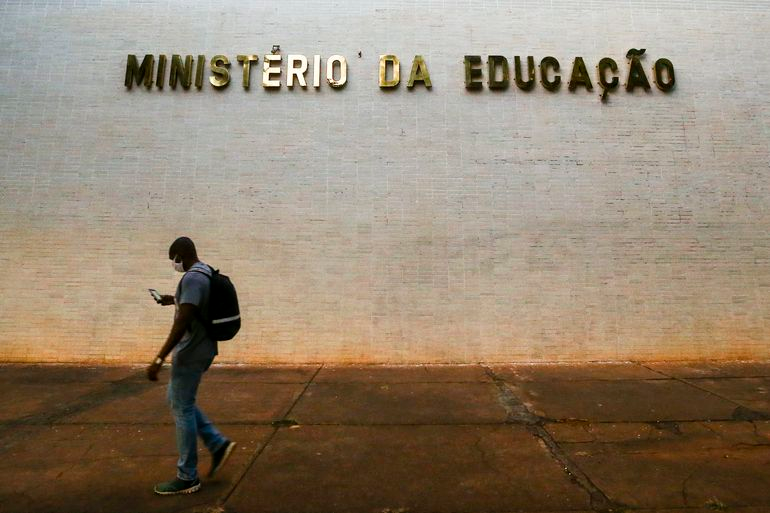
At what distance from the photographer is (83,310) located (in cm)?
691

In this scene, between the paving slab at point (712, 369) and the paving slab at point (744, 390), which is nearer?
the paving slab at point (744, 390)

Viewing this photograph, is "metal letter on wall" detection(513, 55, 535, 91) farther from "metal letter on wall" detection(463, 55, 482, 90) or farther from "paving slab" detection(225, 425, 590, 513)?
"paving slab" detection(225, 425, 590, 513)

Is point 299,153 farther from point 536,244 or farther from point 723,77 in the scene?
point 723,77

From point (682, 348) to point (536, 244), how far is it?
284cm

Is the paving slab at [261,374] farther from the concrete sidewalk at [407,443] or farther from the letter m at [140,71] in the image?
the letter m at [140,71]

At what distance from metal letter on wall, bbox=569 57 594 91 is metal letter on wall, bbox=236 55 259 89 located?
18.2 ft

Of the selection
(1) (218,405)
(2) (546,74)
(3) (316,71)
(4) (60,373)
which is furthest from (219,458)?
(2) (546,74)

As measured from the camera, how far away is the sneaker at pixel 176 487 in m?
2.89

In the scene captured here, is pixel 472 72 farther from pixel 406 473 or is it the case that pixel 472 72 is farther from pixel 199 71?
pixel 406 473

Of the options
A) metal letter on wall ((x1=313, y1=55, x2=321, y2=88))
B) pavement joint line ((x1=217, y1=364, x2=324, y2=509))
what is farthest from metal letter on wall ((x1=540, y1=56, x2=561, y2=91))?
pavement joint line ((x1=217, y1=364, x2=324, y2=509))

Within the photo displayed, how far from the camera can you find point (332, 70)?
7590mm

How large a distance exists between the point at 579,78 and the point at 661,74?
1.49m

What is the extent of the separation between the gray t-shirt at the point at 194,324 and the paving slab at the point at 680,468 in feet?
9.50

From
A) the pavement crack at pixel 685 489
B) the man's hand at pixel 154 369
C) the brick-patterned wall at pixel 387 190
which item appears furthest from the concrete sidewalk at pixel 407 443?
the brick-patterned wall at pixel 387 190
